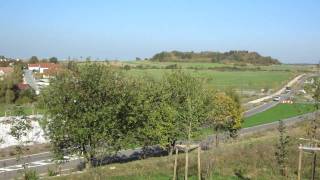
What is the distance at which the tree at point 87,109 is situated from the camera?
2306 cm

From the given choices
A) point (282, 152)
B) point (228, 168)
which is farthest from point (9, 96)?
point (282, 152)

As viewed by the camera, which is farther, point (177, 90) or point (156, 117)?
point (177, 90)

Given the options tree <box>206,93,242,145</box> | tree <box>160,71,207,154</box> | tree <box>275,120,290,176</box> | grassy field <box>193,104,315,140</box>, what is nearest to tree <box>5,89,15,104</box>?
grassy field <box>193,104,315,140</box>

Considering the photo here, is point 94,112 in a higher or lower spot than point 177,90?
higher

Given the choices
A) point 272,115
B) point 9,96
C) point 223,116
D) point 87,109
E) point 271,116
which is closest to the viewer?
point 87,109

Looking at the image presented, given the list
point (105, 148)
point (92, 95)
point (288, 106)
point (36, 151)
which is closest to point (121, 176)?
point (105, 148)

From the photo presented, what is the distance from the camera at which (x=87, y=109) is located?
2350cm

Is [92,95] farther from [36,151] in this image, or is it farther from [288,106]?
[288,106]

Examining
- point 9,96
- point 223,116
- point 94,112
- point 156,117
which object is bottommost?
point 9,96

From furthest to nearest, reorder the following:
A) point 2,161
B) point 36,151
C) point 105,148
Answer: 1. point 36,151
2. point 2,161
3. point 105,148

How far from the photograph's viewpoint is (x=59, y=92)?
81.1 ft

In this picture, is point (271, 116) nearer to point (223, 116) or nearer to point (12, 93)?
point (223, 116)

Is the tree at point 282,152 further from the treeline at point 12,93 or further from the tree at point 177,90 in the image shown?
the treeline at point 12,93

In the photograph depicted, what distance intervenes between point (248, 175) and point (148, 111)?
11731 mm
